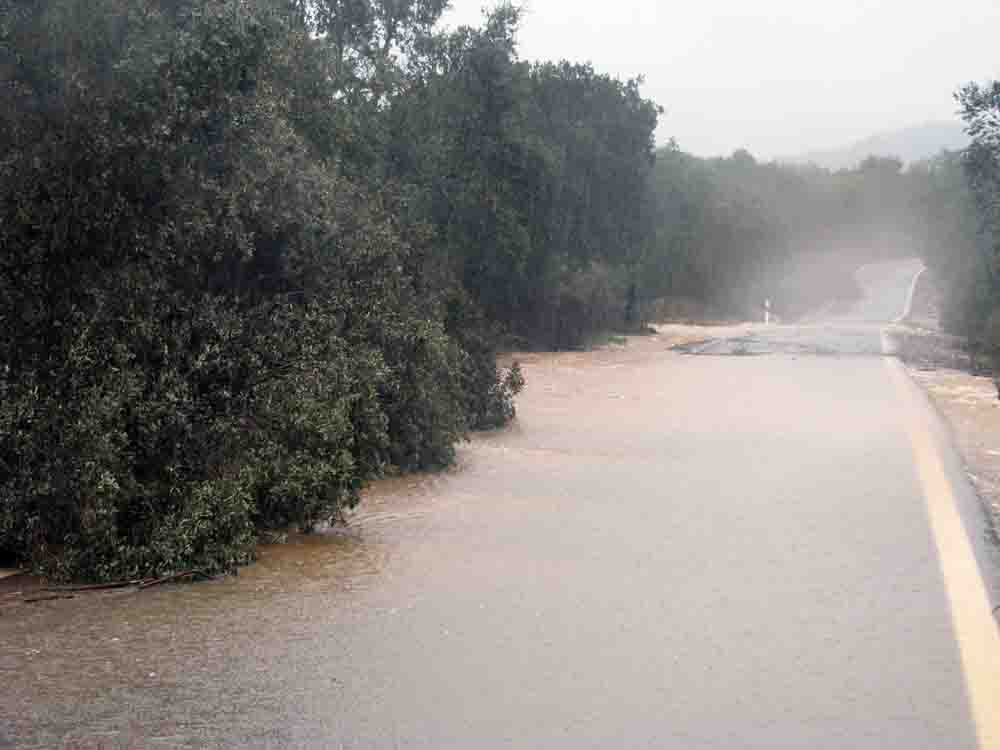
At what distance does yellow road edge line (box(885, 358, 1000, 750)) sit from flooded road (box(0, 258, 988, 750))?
0.24ft

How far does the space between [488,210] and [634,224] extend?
1213 cm

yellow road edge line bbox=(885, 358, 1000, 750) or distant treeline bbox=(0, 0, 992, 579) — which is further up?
distant treeline bbox=(0, 0, 992, 579)

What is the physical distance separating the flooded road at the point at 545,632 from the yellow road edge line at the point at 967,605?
0.07 m

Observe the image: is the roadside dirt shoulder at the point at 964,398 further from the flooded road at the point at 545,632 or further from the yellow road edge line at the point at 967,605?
the flooded road at the point at 545,632

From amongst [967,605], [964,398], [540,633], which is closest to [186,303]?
[540,633]

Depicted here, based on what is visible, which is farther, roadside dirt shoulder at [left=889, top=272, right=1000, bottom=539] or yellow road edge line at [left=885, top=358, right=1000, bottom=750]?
roadside dirt shoulder at [left=889, top=272, right=1000, bottom=539]

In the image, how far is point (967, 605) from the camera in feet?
21.8

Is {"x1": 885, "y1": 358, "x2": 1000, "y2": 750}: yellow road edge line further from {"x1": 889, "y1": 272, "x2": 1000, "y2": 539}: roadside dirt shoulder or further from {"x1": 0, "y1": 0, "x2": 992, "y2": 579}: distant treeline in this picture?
{"x1": 0, "y1": 0, "x2": 992, "y2": 579}: distant treeline

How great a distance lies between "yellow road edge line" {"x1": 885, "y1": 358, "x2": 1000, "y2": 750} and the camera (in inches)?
197

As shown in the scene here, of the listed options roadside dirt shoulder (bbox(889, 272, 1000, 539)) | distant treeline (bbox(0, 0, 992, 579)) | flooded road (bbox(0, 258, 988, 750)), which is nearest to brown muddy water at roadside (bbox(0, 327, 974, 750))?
flooded road (bbox(0, 258, 988, 750))

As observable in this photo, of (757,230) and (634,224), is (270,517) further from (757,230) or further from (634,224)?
(757,230)

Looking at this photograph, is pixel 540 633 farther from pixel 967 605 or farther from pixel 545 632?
pixel 967 605

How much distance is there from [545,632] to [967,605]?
2.36 metres

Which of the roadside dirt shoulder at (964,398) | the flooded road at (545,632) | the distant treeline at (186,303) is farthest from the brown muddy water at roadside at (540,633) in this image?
the roadside dirt shoulder at (964,398)
